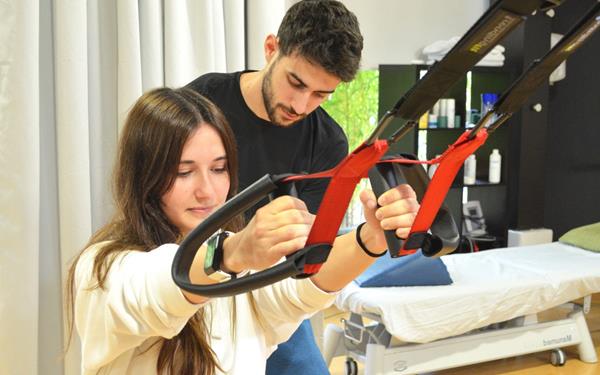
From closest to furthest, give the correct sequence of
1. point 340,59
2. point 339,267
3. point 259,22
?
point 339,267
point 340,59
point 259,22

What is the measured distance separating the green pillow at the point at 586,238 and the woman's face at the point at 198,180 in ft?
9.43

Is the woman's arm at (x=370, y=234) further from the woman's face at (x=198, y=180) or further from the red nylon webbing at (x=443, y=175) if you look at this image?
the woman's face at (x=198, y=180)

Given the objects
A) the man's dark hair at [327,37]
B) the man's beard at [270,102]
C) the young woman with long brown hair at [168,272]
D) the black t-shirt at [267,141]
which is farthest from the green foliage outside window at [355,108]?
the young woman with long brown hair at [168,272]

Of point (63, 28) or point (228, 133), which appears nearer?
point (228, 133)

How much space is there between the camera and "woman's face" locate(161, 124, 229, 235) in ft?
3.48

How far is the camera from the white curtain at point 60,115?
1.93 metres

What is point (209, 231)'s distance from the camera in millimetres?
573

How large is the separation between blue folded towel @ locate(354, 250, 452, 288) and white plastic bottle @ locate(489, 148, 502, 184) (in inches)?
61.6

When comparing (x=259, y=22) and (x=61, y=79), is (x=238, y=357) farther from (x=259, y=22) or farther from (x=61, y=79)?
(x=259, y=22)

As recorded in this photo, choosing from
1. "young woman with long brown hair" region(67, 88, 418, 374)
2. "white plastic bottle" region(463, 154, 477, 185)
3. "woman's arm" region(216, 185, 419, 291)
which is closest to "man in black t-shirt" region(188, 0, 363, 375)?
"young woman with long brown hair" region(67, 88, 418, 374)

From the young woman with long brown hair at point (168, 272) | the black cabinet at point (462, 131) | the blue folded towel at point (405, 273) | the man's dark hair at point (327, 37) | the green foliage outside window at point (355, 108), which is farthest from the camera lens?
the black cabinet at point (462, 131)

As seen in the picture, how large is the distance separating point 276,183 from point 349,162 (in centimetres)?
7

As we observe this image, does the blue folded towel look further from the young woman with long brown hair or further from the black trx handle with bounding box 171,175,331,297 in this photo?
the black trx handle with bounding box 171,175,331,297

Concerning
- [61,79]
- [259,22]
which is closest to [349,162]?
[61,79]
